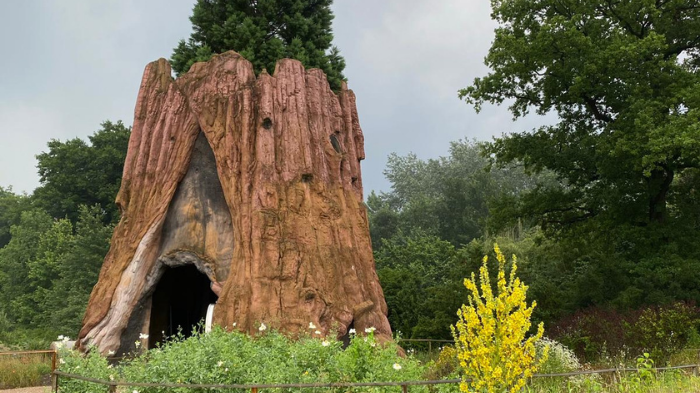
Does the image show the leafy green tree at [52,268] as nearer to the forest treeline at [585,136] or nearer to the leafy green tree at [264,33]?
the forest treeline at [585,136]

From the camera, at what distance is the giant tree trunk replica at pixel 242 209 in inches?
450

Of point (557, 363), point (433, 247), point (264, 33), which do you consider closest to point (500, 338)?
point (557, 363)

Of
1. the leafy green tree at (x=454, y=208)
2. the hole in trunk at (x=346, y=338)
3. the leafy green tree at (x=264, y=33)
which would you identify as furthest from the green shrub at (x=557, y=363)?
the leafy green tree at (x=454, y=208)

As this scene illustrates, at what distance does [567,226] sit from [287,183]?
1008 cm

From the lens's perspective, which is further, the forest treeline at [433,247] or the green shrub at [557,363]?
the forest treeline at [433,247]

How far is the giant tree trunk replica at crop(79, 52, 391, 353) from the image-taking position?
11430mm

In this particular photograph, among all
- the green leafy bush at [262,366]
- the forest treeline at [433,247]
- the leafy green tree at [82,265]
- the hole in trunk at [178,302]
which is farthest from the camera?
the leafy green tree at [82,265]

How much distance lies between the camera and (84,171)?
33.8 m

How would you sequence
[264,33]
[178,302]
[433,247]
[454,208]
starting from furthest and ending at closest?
[454,208] → [433,247] → [264,33] → [178,302]

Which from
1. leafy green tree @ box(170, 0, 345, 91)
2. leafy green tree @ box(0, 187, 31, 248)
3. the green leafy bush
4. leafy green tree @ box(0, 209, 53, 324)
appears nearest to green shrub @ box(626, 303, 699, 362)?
the green leafy bush

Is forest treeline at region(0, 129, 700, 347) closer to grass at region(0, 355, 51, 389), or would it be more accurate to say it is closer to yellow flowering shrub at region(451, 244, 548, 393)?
grass at region(0, 355, 51, 389)

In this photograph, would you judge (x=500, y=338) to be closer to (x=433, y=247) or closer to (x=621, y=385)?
(x=621, y=385)

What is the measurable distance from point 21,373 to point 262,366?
9514 millimetres

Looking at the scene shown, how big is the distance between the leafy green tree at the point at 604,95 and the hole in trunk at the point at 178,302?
9.96 meters
